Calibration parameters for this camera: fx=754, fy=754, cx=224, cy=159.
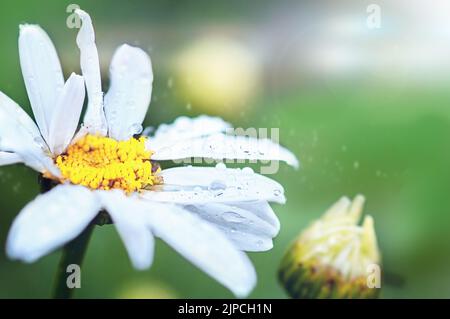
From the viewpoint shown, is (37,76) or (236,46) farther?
(236,46)

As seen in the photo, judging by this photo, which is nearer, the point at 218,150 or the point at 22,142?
the point at 22,142

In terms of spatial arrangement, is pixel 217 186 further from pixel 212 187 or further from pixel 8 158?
pixel 8 158

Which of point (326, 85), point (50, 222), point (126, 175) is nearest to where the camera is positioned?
point (50, 222)

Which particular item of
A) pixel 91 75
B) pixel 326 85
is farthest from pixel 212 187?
pixel 326 85

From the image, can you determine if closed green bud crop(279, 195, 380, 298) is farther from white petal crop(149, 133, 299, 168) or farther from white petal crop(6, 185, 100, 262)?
white petal crop(6, 185, 100, 262)

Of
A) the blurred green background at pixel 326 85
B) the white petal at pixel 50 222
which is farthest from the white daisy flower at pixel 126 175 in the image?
the blurred green background at pixel 326 85

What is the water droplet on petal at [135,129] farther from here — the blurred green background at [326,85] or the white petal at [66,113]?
the blurred green background at [326,85]

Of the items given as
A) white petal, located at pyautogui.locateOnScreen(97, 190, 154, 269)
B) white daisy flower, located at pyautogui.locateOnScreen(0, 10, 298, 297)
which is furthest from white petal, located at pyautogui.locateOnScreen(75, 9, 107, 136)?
white petal, located at pyautogui.locateOnScreen(97, 190, 154, 269)
